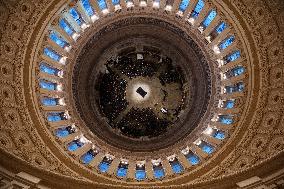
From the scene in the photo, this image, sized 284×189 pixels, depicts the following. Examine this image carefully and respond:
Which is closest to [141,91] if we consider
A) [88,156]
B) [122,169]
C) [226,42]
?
[122,169]

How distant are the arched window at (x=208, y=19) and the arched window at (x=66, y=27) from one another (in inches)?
349

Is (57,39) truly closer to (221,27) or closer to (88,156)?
(88,156)

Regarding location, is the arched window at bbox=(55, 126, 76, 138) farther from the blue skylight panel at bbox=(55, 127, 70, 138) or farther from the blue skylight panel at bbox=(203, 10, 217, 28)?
the blue skylight panel at bbox=(203, 10, 217, 28)

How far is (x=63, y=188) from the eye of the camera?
65.0ft

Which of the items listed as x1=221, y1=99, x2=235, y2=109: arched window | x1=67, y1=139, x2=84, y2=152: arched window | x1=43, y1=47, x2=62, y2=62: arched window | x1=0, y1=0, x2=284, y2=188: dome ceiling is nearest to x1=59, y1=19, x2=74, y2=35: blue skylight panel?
x1=0, y1=0, x2=284, y2=188: dome ceiling

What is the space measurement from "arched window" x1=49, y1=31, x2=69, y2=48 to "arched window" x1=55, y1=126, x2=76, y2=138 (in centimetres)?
558

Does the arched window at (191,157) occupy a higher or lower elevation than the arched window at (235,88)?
lower

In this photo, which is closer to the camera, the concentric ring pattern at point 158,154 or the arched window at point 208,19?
the concentric ring pattern at point 158,154

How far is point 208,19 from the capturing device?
27.0 m

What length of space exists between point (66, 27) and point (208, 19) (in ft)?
30.8

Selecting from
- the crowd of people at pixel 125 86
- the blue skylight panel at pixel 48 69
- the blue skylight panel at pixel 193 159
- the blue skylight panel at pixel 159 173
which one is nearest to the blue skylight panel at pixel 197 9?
the crowd of people at pixel 125 86

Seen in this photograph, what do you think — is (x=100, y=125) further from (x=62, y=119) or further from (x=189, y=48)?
(x=189, y=48)

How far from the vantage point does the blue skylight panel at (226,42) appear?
26.0 m

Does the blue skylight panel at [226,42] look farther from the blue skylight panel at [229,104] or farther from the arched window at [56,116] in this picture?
the arched window at [56,116]
